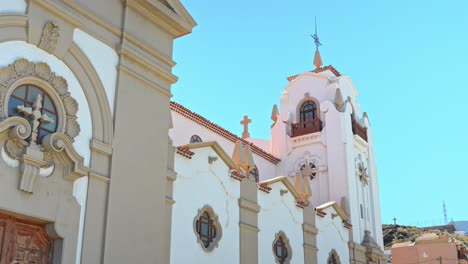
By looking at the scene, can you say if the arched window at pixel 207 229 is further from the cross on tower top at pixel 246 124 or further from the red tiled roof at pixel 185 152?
the cross on tower top at pixel 246 124

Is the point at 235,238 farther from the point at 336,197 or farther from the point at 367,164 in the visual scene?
the point at 367,164

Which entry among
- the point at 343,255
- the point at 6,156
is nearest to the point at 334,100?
the point at 343,255

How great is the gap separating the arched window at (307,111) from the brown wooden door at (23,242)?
18.6 metres

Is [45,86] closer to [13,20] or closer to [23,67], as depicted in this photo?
[23,67]

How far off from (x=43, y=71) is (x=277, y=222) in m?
10.8

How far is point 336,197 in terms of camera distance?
25266 mm

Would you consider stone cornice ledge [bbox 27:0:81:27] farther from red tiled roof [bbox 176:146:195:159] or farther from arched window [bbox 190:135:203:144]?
arched window [bbox 190:135:203:144]

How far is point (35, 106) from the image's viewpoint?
1042 cm

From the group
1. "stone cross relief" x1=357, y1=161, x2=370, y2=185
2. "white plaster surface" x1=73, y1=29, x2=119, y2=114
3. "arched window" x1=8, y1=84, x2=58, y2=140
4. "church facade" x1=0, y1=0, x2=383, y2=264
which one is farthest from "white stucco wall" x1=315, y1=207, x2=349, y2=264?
"arched window" x1=8, y1=84, x2=58, y2=140

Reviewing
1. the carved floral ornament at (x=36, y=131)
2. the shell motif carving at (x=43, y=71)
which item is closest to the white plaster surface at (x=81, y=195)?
the carved floral ornament at (x=36, y=131)

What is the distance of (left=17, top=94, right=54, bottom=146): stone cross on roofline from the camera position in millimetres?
10211

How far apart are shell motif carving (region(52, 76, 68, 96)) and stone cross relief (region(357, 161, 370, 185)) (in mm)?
17943

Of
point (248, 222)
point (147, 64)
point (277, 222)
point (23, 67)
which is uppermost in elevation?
point (147, 64)

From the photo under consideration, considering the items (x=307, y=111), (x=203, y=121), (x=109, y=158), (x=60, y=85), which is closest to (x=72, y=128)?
(x=60, y=85)
